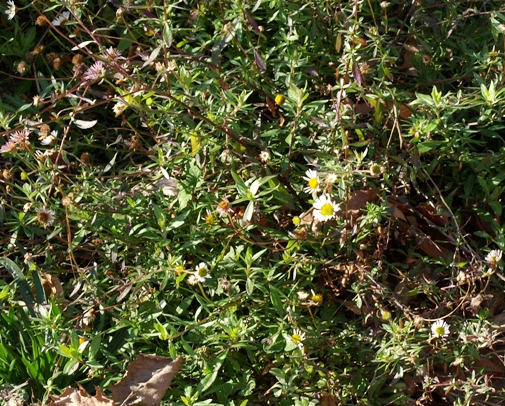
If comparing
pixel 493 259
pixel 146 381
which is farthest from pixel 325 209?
pixel 146 381

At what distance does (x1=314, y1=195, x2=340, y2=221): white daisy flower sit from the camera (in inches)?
104

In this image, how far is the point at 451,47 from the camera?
3.23 meters

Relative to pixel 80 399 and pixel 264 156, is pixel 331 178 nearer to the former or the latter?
pixel 264 156

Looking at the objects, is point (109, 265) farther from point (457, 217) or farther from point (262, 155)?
point (457, 217)

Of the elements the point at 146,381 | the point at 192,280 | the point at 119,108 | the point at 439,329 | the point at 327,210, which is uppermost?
the point at 119,108

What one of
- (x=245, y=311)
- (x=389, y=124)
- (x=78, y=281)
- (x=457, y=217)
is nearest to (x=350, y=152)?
(x=389, y=124)

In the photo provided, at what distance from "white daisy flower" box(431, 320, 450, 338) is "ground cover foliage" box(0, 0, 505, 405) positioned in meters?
0.03

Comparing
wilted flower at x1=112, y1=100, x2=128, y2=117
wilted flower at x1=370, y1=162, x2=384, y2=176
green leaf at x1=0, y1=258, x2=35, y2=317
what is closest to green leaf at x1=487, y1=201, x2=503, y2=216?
wilted flower at x1=370, y1=162, x2=384, y2=176

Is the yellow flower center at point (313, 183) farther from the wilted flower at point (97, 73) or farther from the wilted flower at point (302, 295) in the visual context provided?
the wilted flower at point (97, 73)

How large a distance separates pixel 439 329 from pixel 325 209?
20.9 inches

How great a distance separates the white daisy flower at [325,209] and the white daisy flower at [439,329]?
0.48 meters

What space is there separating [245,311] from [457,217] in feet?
2.80

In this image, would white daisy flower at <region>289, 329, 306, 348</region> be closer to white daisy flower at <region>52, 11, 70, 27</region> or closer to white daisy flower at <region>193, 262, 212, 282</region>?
white daisy flower at <region>193, 262, 212, 282</region>

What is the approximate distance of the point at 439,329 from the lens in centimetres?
251
